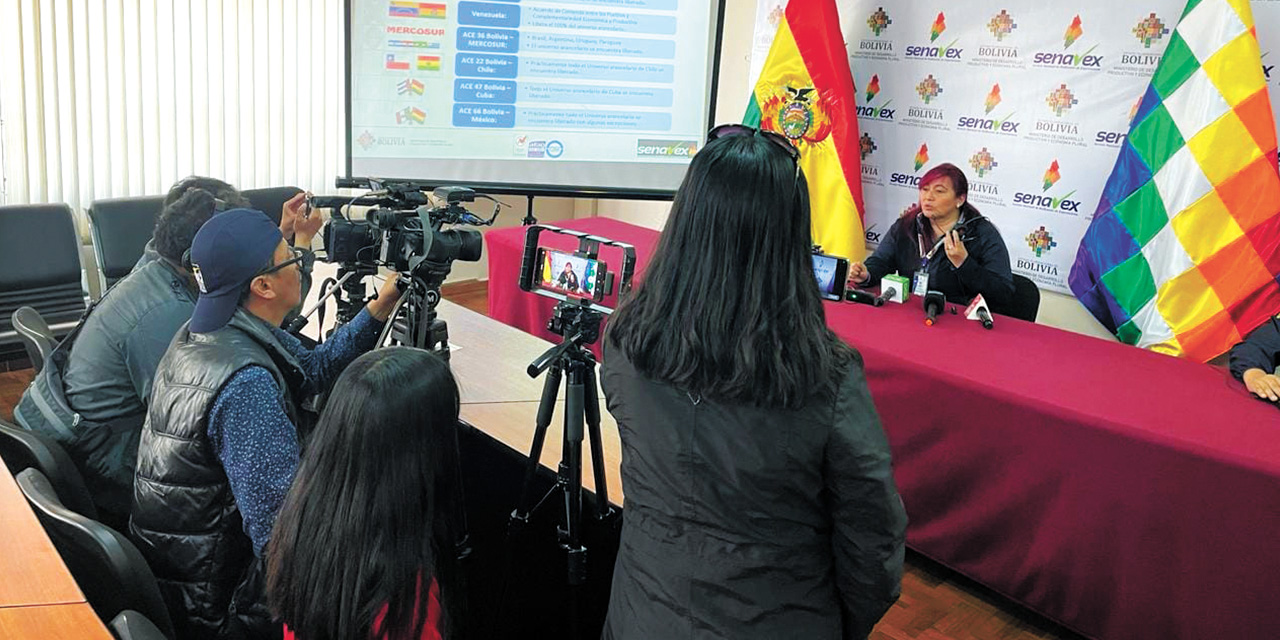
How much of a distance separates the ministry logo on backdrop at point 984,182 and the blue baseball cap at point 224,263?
3.33m

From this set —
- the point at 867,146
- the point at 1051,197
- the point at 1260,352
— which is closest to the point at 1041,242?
the point at 1051,197

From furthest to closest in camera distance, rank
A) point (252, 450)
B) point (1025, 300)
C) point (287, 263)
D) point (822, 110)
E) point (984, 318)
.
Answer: point (822, 110)
point (1025, 300)
point (984, 318)
point (287, 263)
point (252, 450)

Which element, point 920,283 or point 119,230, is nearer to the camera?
point 920,283

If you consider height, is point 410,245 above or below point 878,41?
below

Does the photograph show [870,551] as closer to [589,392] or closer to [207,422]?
[589,392]

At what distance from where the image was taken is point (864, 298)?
10.6ft

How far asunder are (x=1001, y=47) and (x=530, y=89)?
1.98m

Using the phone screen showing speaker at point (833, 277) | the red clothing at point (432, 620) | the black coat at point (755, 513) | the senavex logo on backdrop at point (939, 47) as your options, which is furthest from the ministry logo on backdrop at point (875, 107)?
the red clothing at point (432, 620)

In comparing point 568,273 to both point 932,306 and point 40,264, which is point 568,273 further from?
point 40,264

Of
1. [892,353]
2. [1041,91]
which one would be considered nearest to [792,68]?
[1041,91]

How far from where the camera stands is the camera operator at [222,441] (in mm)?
1542

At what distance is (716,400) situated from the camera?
48.1 inches

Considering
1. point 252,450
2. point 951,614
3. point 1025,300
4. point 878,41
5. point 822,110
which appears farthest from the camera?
point 878,41

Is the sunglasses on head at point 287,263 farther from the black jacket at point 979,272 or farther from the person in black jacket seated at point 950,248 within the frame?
the black jacket at point 979,272
